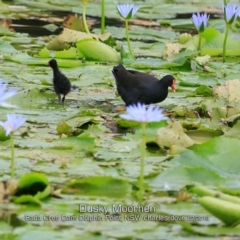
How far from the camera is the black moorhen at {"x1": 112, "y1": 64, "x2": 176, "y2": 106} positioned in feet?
16.2

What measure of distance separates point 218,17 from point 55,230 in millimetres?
7147

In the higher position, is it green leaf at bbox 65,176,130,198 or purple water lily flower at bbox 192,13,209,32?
purple water lily flower at bbox 192,13,209,32

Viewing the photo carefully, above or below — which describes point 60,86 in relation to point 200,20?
below

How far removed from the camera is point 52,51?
6719mm

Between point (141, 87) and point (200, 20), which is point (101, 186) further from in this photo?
point (200, 20)

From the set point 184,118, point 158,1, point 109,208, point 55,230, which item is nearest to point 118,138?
point 184,118

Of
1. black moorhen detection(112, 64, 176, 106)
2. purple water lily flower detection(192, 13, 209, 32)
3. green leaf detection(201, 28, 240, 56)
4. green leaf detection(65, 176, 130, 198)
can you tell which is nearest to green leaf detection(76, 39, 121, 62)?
purple water lily flower detection(192, 13, 209, 32)

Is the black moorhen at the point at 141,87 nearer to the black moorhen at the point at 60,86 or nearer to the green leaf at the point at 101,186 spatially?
the black moorhen at the point at 60,86

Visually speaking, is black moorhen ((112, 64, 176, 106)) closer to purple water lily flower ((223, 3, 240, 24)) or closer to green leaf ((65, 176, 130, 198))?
purple water lily flower ((223, 3, 240, 24))

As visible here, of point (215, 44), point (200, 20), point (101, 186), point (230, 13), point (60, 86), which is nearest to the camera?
point (101, 186)

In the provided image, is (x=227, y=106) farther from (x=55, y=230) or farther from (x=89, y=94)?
(x=55, y=230)

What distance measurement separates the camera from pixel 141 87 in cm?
501

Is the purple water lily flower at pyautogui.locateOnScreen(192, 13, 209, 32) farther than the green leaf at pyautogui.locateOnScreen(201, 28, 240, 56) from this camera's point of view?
No

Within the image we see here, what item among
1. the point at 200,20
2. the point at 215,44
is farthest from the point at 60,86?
the point at 215,44
